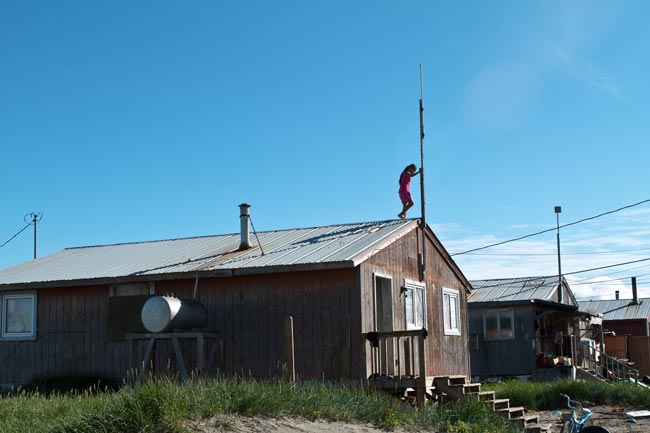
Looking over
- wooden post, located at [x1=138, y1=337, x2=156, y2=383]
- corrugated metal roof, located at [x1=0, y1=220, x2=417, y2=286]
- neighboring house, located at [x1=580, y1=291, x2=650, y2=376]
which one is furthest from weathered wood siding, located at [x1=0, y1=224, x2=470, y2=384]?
neighboring house, located at [x1=580, y1=291, x2=650, y2=376]

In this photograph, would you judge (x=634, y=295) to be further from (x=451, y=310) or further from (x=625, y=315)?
(x=451, y=310)

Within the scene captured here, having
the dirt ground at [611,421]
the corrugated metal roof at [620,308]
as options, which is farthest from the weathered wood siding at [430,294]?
the corrugated metal roof at [620,308]

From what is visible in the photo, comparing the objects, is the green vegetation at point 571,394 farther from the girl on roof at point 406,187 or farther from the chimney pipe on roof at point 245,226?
the chimney pipe on roof at point 245,226

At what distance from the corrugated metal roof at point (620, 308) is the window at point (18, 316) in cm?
3484

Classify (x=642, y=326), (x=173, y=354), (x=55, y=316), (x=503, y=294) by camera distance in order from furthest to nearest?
(x=642, y=326), (x=503, y=294), (x=55, y=316), (x=173, y=354)

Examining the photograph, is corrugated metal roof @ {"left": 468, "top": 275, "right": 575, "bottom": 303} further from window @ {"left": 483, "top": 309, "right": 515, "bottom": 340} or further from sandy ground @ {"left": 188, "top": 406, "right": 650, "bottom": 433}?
sandy ground @ {"left": 188, "top": 406, "right": 650, "bottom": 433}

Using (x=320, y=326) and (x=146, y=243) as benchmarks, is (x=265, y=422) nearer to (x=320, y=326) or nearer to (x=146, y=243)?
(x=320, y=326)

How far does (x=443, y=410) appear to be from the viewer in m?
13.1

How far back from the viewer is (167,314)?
1570 cm

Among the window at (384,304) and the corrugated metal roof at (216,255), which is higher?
the corrugated metal roof at (216,255)

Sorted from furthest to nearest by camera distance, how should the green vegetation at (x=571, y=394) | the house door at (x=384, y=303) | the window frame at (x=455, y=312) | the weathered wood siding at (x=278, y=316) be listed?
1. the green vegetation at (x=571, y=394)
2. the window frame at (x=455, y=312)
3. the house door at (x=384, y=303)
4. the weathered wood siding at (x=278, y=316)

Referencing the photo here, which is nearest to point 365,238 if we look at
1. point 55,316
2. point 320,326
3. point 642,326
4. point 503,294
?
point 320,326

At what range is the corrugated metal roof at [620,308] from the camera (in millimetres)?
46281

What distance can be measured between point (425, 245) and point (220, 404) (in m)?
10.0
